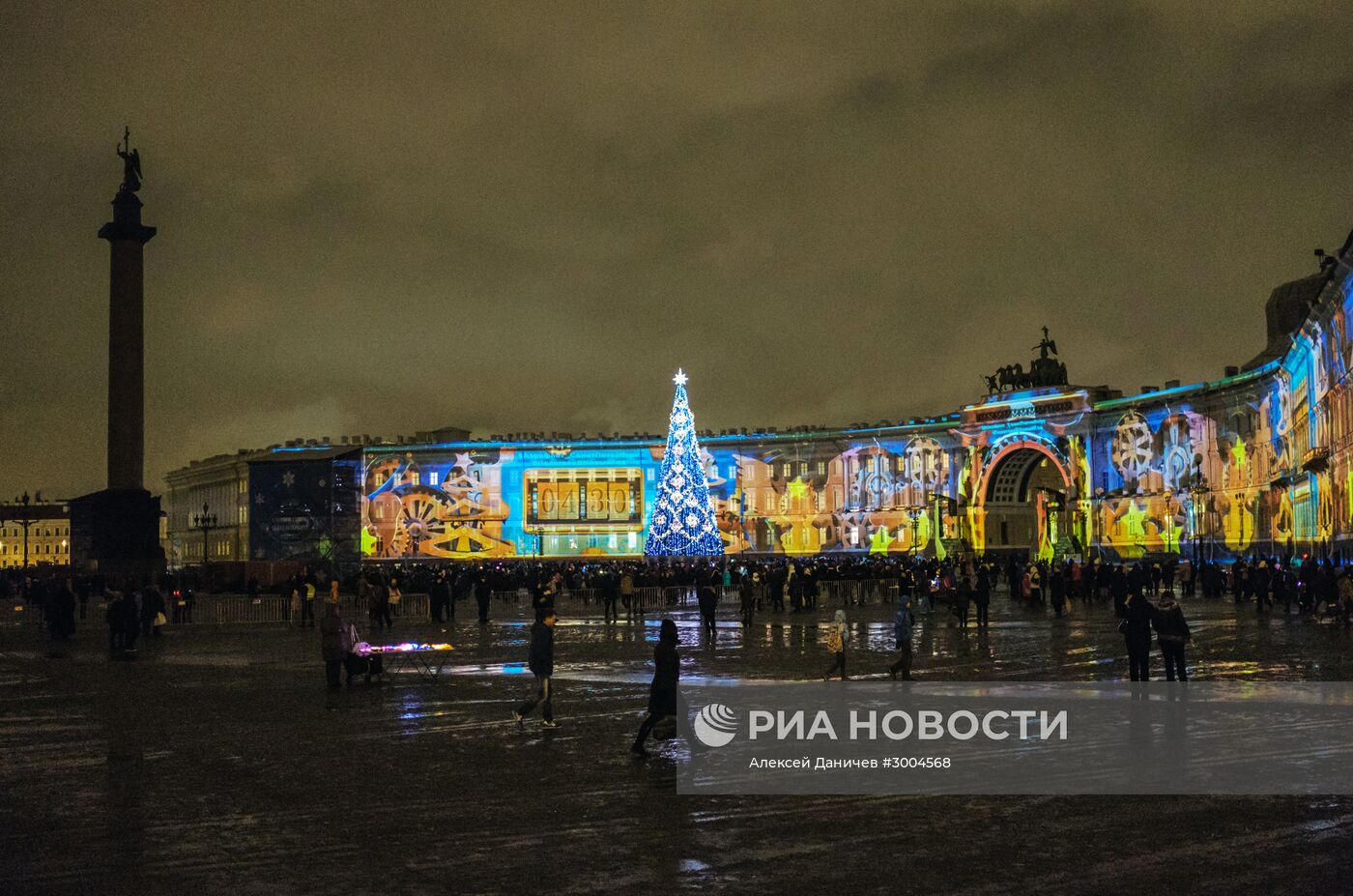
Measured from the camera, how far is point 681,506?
58875 millimetres

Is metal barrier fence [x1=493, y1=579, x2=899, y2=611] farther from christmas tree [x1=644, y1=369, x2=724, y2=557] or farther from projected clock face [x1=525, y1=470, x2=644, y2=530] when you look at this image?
projected clock face [x1=525, y1=470, x2=644, y2=530]

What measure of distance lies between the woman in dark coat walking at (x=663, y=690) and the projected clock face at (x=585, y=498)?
97.3 m

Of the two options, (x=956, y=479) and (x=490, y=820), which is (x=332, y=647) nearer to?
(x=490, y=820)

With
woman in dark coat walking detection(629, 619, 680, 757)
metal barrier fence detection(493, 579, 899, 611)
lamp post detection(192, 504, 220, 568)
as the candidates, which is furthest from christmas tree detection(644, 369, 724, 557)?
woman in dark coat walking detection(629, 619, 680, 757)

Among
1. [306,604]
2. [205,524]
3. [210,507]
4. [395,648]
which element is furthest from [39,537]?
[395,648]

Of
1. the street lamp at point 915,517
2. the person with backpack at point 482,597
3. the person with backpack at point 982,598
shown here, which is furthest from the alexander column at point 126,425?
the street lamp at point 915,517

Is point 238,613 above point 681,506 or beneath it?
beneath

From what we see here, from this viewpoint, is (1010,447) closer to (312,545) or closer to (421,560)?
(421,560)

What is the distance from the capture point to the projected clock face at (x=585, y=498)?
362 ft

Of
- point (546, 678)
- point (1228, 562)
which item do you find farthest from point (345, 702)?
point (1228, 562)

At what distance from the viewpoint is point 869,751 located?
12500 millimetres

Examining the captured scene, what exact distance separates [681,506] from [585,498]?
53124mm

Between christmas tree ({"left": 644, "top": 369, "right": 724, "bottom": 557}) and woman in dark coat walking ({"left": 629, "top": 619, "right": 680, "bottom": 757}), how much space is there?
1806 inches

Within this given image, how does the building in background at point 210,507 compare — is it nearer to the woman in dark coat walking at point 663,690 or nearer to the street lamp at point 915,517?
the street lamp at point 915,517
